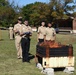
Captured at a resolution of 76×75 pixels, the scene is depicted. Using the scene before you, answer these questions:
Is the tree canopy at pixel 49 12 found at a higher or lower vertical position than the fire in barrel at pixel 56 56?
higher

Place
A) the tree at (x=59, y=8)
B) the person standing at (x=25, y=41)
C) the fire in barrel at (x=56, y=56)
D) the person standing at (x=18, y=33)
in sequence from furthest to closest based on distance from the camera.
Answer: the tree at (x=59, y=8)
the person standing at (x=18, y=33)
the person standing at (x=25, y=41)
the fire in barrel at (x=56, y=56)

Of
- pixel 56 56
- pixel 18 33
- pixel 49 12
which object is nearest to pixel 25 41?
pixel 18 33

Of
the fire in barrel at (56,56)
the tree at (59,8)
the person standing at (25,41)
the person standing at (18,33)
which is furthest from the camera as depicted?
the tree at (59,8)

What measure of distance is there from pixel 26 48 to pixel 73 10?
62.4 meters

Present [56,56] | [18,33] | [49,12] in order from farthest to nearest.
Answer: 1. [49,12]
2. [18,33]
3. [56,56]

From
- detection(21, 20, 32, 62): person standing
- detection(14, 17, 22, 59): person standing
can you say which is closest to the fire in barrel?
detection(21, 20, 32, 62): person standing

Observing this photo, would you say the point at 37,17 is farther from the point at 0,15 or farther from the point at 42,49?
the point at 42,49

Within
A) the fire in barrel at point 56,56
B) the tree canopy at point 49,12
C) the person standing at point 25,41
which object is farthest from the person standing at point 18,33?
the tree canopy at point 49,12

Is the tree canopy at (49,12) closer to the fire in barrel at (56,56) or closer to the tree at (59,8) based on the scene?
the tree at (59,8)

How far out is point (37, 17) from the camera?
240 feet

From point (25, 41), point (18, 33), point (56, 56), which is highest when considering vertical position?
point (18, 33)

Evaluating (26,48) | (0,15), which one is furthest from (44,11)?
(26,48)

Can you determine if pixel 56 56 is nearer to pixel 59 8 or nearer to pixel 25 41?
pixel 25 41

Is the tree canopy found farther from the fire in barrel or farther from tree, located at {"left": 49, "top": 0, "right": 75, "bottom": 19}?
the fire in barrel
